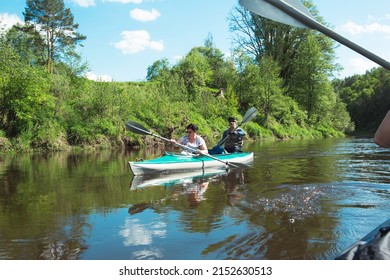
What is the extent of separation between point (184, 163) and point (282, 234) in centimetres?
565

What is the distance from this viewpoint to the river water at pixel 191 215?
3.85 meters

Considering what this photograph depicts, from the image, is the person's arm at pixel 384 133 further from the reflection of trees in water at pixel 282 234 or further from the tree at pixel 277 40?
the tree at pixel 277 40

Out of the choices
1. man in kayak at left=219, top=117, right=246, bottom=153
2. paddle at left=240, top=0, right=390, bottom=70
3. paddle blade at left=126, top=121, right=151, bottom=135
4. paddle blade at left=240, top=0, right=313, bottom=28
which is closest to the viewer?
paddle at left=240, top=0, right=390, bottom=70

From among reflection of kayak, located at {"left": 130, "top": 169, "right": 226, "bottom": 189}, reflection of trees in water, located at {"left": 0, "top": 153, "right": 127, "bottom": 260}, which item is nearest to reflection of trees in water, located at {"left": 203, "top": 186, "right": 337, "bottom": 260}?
reflection of trees in water, located at {"left": 0, "top": 153, "right": 127, "bottom": 260}

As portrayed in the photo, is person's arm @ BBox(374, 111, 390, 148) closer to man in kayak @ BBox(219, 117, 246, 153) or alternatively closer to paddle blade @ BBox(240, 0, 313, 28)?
paddle blade @ BBox(240, 0, 313, 28)

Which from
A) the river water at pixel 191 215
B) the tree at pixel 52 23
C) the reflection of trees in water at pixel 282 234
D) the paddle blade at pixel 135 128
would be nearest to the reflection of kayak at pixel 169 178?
the river water at pixel 191 215

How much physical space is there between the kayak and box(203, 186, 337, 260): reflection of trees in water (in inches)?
148

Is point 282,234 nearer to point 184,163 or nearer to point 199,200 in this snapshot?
point 199,200

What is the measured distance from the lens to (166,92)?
27.3 metres

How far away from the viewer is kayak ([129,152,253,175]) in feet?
30.5

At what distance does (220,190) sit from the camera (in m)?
7.34

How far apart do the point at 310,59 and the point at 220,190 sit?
33.6m

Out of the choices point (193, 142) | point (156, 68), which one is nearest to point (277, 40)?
point (156, 68)

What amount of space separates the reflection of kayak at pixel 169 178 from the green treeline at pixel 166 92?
10.1m
